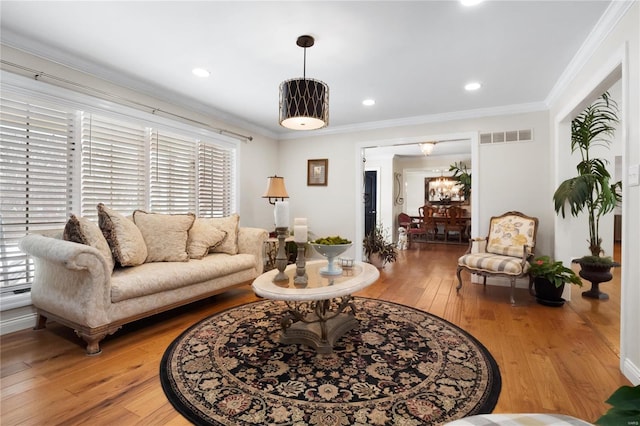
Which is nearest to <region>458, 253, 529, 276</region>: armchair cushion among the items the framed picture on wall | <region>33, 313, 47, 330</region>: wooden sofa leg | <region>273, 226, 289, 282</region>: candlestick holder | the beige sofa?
<region>273, 226, 289, 282</region>: candlestick holder

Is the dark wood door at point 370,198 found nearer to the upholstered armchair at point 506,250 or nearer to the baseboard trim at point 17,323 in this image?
the upholstered armchair at point 506,250

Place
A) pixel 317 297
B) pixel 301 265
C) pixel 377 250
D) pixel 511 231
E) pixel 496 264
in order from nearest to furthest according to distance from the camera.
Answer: pixel 317 297 → pixel 301 265 → pixel 496 264 → pixel 511 231 → pixel 377 250

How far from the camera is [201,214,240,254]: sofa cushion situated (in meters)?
3.57

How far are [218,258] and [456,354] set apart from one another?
94.6 inches

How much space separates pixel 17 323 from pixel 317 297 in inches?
101

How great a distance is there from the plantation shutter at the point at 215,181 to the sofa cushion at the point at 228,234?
26.7 inches

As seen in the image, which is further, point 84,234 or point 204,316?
point 204,316

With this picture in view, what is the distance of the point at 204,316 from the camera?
2900mm

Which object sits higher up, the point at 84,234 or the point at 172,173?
the point at 172,173

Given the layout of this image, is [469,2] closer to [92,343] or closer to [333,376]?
[333,376]

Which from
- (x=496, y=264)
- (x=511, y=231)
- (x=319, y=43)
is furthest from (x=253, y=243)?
(x=511, y=231)

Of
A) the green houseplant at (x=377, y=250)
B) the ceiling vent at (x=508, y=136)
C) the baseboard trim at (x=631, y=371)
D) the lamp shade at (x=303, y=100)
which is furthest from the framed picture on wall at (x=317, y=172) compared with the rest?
the baseboard trim at (x=631, y=371)

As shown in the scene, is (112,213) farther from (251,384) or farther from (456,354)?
(456,354)

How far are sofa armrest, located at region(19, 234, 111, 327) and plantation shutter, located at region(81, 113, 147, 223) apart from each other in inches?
31.0
